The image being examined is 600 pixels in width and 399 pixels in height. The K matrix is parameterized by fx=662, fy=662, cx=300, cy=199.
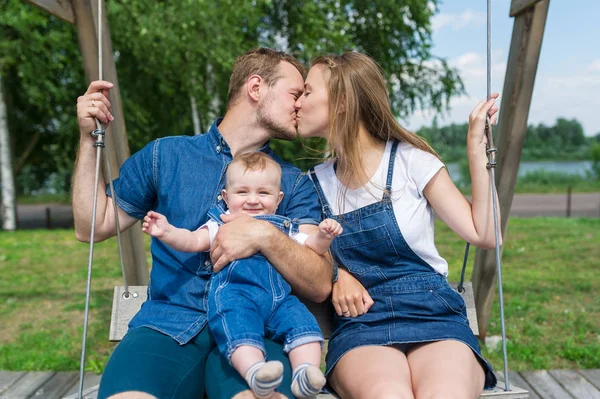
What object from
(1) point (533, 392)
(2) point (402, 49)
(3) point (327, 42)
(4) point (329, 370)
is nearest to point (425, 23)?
(2) point (402, 49)

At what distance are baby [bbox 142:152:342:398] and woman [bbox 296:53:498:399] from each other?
0.71 feet

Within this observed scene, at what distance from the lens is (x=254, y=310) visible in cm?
205

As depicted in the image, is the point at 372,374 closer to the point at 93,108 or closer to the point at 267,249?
the point at 267,249

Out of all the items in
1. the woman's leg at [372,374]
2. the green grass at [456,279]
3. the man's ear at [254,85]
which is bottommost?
the green grass at [456,279]

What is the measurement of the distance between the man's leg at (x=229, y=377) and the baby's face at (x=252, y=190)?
483mm

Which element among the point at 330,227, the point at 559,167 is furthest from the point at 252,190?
the point at 559,167

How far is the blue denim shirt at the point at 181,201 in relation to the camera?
2.27 m

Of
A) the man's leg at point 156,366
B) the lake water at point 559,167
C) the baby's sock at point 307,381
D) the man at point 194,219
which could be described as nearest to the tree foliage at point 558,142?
the lake water at point 559,167

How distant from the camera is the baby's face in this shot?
2262 millimetres

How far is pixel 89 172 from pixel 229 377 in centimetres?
96

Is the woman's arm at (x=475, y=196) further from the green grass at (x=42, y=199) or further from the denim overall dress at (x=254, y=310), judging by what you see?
the green grass at (x=42, y=199)

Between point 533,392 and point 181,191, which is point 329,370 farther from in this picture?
point 533,392

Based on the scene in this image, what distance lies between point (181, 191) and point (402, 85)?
16657 millimetres

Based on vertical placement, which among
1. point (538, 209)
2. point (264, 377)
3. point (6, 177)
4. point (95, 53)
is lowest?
point (538, 209)
